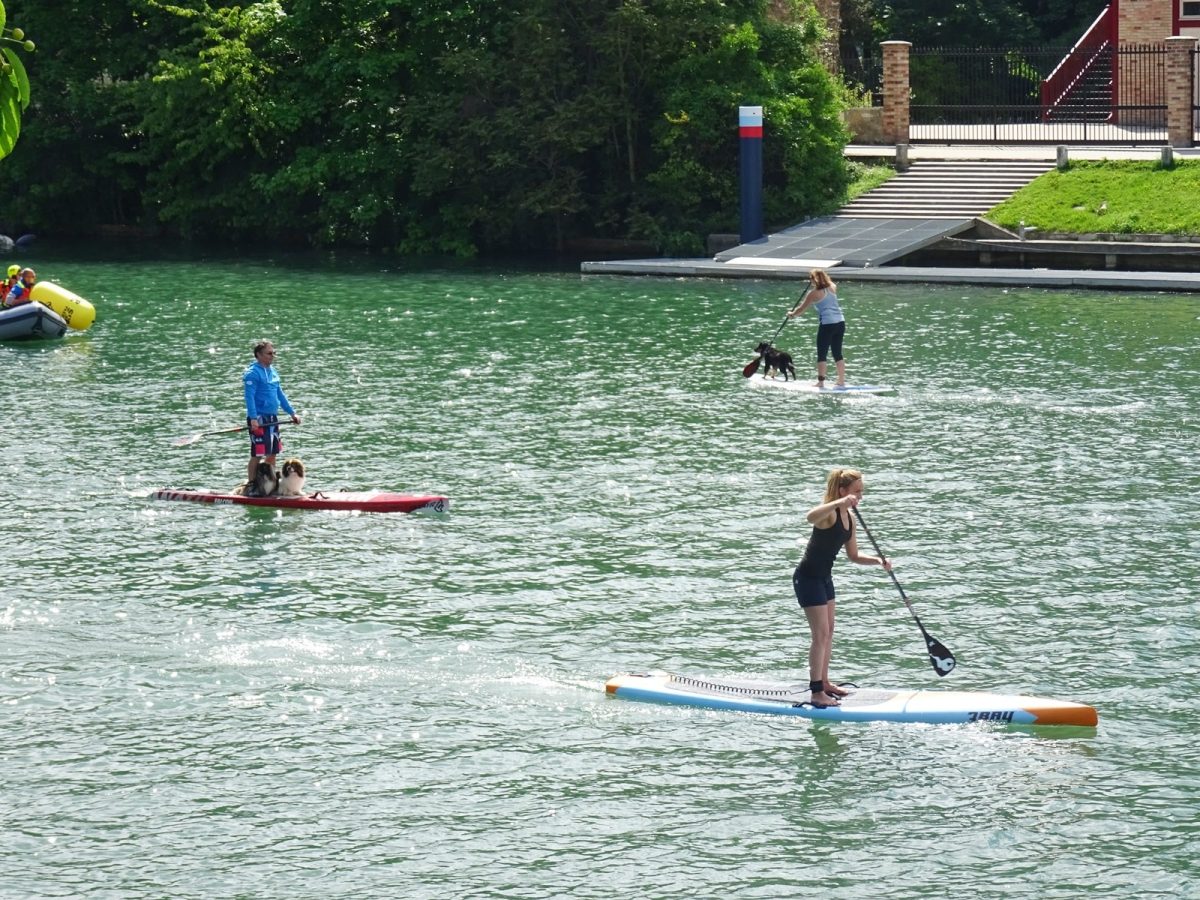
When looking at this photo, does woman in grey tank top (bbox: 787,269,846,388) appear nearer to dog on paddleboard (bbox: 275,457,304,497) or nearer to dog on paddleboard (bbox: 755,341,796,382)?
dog on paddleboard (bbox: 755,341,796,382)

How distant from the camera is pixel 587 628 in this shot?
613 inches

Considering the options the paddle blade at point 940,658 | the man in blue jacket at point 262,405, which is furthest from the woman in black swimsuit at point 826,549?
the man in blue jacket at point 262,405

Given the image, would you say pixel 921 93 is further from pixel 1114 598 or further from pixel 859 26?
pixel 1114 598

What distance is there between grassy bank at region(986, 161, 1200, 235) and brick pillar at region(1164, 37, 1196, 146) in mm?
2348

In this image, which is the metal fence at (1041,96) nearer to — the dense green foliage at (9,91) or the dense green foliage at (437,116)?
the dense green foliage at (437,116)

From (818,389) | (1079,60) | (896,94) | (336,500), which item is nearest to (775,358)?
(818,389)

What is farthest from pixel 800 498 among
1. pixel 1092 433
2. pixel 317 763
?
pixel 317 763

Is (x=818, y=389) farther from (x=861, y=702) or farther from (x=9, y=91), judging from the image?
(x=9, y=91)

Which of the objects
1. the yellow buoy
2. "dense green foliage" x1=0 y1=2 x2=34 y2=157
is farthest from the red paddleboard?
"dense green foliage" x1=0 y1=2 x2=34 y2=157

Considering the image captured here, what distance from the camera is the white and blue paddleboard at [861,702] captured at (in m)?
13.1

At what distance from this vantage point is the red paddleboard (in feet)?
63.9

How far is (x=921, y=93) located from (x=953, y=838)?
145 feet

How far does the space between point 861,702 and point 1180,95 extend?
33.1 metres

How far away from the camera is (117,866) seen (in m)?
11.2
